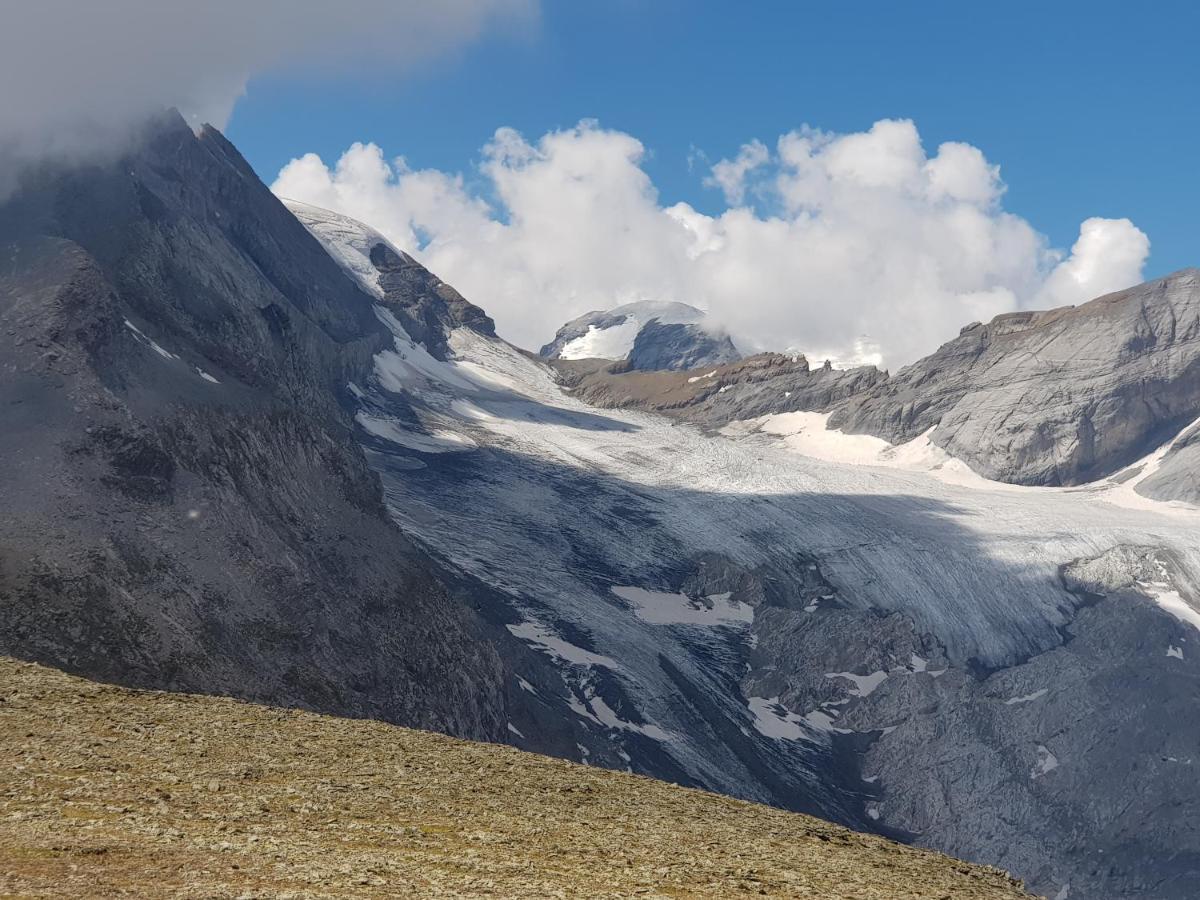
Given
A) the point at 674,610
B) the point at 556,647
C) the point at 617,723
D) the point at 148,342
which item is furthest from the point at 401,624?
the point at 674,610

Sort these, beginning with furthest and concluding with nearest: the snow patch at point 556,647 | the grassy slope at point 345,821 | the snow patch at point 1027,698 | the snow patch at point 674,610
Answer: the snow patch at point 674,610 < the snow patch at point 1027,698 < the snow patch at point 556,647 < the grassy slope at point 345,821

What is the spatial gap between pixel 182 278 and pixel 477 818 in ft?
387

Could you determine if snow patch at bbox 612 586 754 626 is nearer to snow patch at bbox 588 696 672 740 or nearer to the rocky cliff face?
snow patch at bbox 588 696 672 740

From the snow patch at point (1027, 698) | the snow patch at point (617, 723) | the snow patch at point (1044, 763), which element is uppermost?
the snow patch at point (1027, 698)

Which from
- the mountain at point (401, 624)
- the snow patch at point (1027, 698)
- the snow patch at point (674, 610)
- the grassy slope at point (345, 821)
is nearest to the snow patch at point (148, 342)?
the mountain at point (401, 624)

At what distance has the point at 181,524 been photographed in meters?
86.9

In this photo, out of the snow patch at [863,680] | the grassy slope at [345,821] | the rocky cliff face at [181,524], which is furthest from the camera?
the snow patch at [863,680]

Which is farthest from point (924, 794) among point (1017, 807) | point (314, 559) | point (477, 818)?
point (477, 818)

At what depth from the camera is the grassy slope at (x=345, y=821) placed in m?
27.0

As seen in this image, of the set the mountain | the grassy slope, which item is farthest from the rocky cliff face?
the grassy slope

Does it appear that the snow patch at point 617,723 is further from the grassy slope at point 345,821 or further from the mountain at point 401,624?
the grassy slope at point 345,821

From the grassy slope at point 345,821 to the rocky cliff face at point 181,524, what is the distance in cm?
2902

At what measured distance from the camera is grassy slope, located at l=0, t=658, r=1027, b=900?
27.0 m

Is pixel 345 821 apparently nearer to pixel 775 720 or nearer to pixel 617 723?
pixel 617 723
